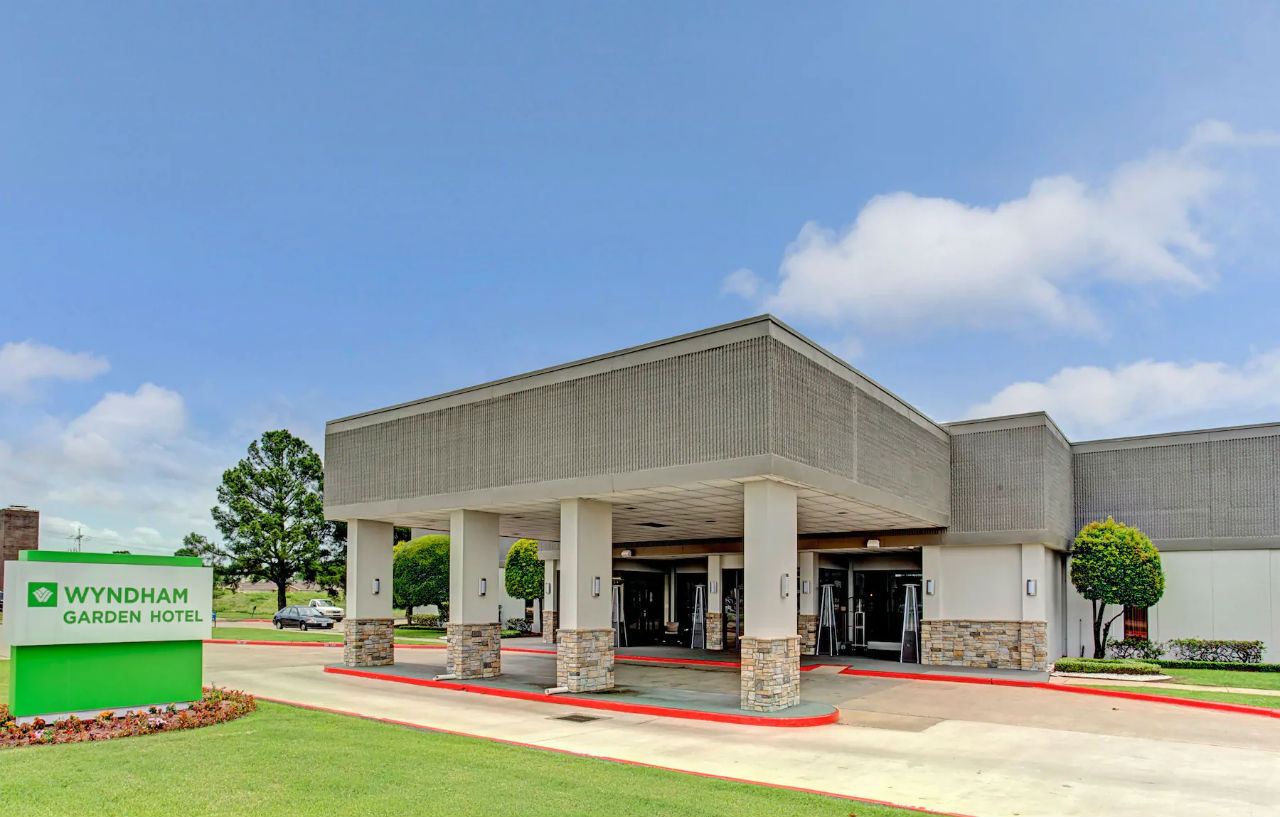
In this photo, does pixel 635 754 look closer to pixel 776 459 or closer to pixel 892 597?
pixel 776 459

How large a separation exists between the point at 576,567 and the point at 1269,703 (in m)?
13.3

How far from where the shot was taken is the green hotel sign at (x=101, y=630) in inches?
488

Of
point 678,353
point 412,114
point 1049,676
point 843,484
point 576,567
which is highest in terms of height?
point 412,114

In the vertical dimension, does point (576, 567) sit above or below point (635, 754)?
above

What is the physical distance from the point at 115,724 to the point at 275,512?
42044mm

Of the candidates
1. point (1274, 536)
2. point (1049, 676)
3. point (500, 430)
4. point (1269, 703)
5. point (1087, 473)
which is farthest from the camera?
point (1087, 473)

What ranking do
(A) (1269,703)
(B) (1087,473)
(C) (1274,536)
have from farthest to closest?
1. (B) (1087,473)
2. (C) (1274,536)
3. (A) (1269,703)

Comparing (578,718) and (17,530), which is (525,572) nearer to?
(578,718)

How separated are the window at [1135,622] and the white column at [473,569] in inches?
705

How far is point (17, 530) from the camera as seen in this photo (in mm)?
61781

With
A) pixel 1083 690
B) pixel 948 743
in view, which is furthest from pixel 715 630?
pixel 948 743

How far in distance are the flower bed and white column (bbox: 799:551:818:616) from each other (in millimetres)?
17751

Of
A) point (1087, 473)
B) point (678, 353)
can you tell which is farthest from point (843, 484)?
point (1087, 473)

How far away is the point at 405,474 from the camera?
2323 centimetres
